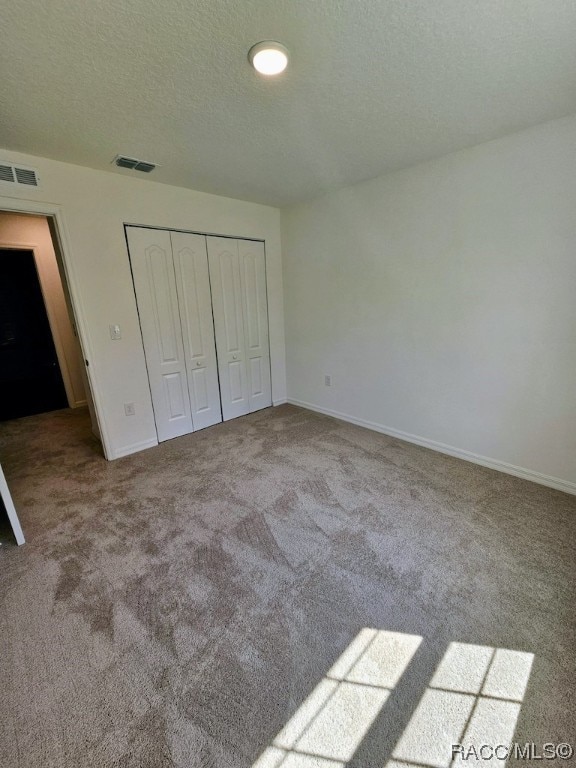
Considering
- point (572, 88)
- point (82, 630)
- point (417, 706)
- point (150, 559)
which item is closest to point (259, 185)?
point (572, 88)

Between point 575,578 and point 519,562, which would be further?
point 519,562

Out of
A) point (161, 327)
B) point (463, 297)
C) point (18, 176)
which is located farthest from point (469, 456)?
point (18, 176)

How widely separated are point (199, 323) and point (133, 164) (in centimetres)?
146

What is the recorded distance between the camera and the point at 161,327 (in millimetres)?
3215

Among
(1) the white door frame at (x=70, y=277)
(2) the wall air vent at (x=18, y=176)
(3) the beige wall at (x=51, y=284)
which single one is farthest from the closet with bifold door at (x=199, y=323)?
(3) the beige wall at (x=51, y=284)

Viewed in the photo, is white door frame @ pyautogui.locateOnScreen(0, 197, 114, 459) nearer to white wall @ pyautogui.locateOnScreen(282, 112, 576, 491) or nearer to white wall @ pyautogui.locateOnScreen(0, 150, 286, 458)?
white wall @ pyautogui.locateOnScreen(0, 150, 286, 458)

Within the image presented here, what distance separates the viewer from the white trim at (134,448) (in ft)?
10.1

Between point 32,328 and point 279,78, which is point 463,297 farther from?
point 32,328

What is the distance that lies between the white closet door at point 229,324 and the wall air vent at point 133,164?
34.3 inches

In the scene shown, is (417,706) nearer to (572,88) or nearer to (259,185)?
(572,88)

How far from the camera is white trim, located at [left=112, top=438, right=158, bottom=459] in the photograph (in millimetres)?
3076

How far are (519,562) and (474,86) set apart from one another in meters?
2.60

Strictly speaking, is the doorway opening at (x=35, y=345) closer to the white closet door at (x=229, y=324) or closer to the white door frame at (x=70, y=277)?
the white door frame at (x=70, y=277)

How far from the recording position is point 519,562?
1.76 metres
